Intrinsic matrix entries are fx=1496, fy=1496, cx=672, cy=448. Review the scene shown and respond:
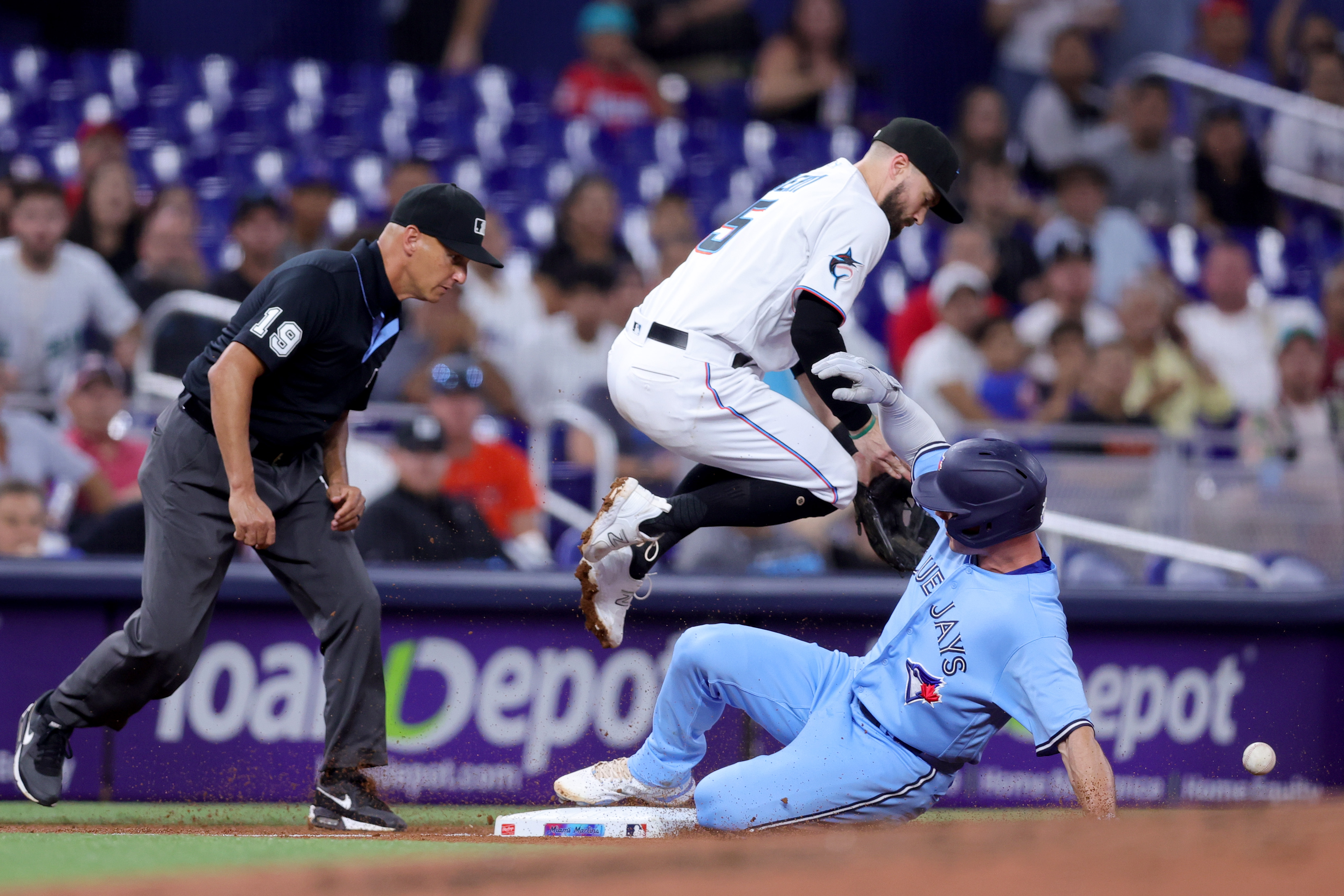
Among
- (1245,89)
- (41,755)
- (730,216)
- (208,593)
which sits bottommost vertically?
(41,755)

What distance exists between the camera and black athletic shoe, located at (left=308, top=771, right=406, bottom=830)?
483cm

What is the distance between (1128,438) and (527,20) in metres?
8.14

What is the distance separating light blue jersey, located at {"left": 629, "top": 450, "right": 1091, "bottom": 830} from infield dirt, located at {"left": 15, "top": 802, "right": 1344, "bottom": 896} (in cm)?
44

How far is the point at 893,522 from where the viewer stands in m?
5.09

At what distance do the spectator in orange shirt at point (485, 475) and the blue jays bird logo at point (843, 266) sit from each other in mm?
2938

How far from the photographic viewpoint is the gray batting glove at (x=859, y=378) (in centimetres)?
448

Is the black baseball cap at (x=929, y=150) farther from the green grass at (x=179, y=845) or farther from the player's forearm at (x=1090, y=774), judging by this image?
the green grass at (x=179, y=845)

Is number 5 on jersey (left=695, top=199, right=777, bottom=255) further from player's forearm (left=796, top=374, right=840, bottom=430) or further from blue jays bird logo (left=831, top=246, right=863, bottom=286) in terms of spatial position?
player's forearm (left=796, top=374, right=840, bottom=430)

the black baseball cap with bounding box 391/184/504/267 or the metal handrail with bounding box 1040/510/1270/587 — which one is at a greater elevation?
the black baseball cap with bounding box 391/184/504/267

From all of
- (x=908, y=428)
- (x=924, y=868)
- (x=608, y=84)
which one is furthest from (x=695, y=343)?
(x=608, y=84)

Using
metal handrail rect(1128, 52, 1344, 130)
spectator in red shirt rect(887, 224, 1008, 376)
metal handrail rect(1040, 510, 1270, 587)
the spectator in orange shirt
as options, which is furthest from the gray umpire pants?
metal handrail rect(1128, 52, 1344, 130)

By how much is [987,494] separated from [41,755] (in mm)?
3091

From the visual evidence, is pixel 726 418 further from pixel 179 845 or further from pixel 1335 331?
pixel 1335 331

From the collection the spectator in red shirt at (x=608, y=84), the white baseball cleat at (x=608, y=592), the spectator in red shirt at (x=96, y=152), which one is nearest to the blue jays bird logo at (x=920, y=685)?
the white baseball cleat at (x=608, y=592)
